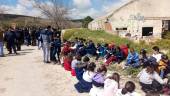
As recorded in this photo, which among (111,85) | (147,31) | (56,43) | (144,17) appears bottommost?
(111,85)

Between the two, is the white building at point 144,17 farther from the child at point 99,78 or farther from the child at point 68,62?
the child at point 99,78

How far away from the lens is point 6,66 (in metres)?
20.2

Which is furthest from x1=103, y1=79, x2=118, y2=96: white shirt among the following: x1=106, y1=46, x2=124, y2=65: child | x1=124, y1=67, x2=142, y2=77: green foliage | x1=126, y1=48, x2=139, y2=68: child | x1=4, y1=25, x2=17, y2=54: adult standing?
x1=4, y1=25, x2=17, y2=54: adult standing

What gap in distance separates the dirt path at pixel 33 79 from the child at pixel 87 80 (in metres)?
0.26

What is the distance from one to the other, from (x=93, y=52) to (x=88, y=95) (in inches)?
295

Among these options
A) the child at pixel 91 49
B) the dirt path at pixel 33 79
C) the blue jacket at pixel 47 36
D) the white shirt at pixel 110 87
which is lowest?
the dirt path at pixel 33 79

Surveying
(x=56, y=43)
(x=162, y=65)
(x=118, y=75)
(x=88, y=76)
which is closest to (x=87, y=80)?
(x=88, y=76)

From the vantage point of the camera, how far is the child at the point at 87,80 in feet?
43.2

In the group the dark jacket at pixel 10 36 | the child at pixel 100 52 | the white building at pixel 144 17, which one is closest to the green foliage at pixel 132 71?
the child at pixel 100 52

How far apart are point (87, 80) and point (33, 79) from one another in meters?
3.78

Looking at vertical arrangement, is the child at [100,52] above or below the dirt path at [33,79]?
above

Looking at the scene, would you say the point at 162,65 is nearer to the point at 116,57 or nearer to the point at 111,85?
the point at 111,85

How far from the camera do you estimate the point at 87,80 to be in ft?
43.6

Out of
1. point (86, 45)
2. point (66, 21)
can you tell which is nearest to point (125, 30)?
point (86, 45)
